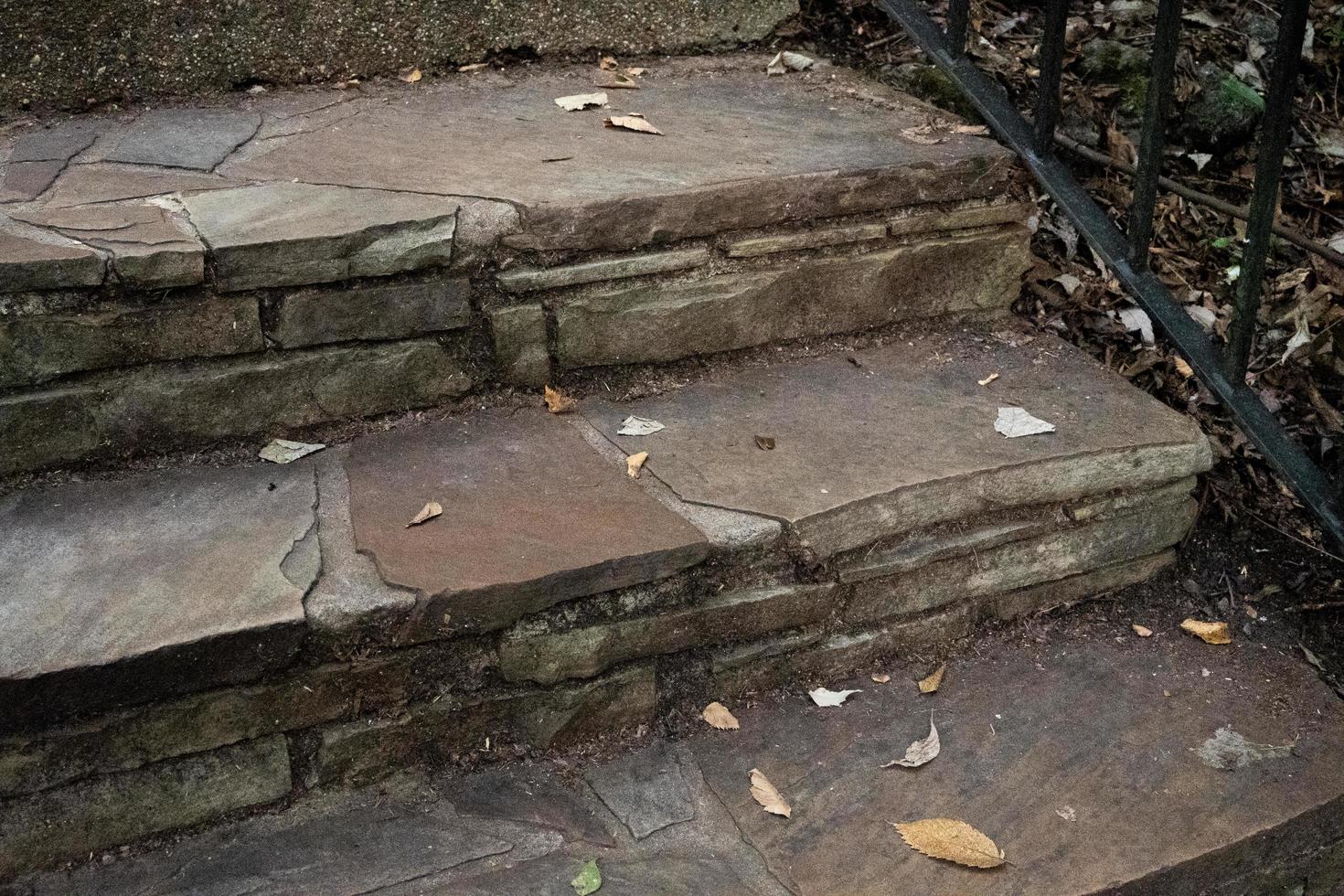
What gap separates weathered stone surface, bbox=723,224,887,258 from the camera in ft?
7.84

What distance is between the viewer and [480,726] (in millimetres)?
1924

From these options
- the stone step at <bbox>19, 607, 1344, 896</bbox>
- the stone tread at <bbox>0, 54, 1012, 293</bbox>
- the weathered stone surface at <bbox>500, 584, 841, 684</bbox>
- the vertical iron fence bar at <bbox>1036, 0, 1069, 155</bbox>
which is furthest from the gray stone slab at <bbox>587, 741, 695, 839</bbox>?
the vertical iron fence bar at <bbox>1036, 0, 1069, 155</bbox>

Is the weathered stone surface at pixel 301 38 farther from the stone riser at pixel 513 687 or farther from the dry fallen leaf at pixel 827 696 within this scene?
the dry fallen leaf at pixel 827 696

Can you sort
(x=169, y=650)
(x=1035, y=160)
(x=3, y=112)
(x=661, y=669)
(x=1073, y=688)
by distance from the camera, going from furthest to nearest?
(x=3, y=112) < (x=1035, y=160) < (x=1073, y=688) < (x=661, y=669) < (x=169, y=650)

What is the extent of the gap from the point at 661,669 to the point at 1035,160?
4.14ft

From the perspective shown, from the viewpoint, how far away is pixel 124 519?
1.96 meters

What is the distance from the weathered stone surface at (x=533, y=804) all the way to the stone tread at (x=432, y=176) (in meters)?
A: 0.88

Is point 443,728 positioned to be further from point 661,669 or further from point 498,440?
point 498,440

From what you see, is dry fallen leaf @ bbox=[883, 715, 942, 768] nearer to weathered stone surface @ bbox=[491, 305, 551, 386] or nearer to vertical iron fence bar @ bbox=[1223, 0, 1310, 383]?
vertical iron fence bar @ bbox=[1223, 0, 1310, 383]

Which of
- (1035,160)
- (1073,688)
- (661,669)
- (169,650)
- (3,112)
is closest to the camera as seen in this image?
(169,650)

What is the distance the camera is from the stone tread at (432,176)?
2096mm

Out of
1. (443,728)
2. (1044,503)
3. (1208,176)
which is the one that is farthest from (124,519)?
(1208,176)

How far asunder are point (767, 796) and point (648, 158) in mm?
1280

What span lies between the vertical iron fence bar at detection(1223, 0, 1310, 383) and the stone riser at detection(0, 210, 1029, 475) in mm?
655
